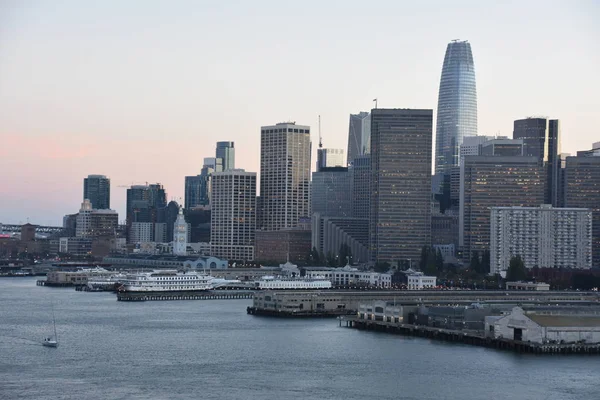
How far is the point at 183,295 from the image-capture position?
13000 centimetres

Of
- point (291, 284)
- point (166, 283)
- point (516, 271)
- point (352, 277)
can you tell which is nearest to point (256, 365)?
point (166, 283)

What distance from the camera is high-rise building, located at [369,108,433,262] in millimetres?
183875

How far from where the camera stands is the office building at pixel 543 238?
168 meters

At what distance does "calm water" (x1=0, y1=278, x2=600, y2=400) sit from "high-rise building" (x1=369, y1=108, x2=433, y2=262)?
90176 millimetres

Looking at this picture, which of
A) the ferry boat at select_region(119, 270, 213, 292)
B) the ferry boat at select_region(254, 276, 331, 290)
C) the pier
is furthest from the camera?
the ferry boat at select_region(254, 276, 331, 290)

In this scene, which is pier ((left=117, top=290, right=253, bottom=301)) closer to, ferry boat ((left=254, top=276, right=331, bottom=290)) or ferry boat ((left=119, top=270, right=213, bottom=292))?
ferry boat ((left=119, top=270, right=213, bottom=292))

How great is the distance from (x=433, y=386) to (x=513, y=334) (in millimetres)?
17801

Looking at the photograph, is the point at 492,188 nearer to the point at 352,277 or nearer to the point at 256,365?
the point at 352,277

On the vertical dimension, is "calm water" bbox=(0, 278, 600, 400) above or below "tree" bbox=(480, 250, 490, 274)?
below

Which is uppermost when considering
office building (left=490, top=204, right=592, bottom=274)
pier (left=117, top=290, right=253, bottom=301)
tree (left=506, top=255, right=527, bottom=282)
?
office building (left=490, top=204, right=592, bottom=274)

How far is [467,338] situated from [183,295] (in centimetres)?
5420

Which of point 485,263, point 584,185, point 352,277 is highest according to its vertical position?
point 584,185

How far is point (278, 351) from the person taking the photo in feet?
245

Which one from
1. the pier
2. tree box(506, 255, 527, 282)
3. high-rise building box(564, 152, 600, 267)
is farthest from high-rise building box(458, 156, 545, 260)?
the pier
